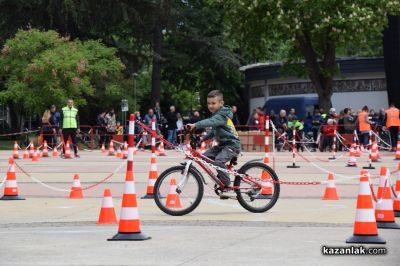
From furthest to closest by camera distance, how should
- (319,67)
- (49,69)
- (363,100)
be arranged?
(363,100) < (319,67) < (49,69)

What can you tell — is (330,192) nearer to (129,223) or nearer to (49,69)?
(129,223)

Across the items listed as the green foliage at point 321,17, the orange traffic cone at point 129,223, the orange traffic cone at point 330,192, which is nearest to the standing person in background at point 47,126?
the green foliage at point 321,17

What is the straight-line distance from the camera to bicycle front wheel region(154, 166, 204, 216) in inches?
526

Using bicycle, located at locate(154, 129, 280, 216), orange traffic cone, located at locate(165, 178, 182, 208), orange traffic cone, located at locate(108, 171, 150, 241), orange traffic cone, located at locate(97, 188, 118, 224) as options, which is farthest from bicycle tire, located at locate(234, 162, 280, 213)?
orange traffic cone, located at locate(108, 171, 150, 241)

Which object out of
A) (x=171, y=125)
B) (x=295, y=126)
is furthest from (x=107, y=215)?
(x=295, y=126)

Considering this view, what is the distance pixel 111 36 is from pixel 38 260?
43.7 m

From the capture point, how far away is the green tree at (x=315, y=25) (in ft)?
148

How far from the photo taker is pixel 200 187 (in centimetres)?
1331

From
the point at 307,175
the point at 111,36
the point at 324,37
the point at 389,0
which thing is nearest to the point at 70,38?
the point at 111,36

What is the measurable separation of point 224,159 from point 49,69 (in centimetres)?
2978

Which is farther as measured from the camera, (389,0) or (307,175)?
(389,0)

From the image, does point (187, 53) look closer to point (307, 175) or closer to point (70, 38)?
point (70, 38)

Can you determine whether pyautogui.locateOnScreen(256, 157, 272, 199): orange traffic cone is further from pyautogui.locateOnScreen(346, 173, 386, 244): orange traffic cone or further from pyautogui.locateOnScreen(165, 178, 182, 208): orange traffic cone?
pyautogui.locateOnScreen(346, 173, 386, 244): orange traffic cone

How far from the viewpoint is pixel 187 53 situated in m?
57.6
